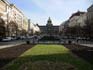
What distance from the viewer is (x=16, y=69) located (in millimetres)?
14977

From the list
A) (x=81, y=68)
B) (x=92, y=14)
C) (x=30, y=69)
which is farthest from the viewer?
(x=92, y=14)

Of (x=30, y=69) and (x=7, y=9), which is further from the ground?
(x=7, y=9)

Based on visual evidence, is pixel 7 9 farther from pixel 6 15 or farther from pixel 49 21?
pixel 49 21

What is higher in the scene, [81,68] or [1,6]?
[1,6]

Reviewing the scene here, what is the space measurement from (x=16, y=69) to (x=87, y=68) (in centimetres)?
431

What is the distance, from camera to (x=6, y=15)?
112 m

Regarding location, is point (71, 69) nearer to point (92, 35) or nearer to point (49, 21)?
point (92, 35)

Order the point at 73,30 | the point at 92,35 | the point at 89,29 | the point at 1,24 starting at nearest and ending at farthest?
the point at 1,24, the point at 89,29, the point at 92,35, the point at 73,30

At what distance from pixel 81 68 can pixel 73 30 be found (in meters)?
121

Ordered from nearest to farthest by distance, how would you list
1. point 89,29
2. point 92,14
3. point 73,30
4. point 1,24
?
point 1,24, point 89,29, point 92,14, point 73,30

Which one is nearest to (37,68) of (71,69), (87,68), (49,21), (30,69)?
(30,69)

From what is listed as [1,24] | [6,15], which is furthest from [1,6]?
[1,24]

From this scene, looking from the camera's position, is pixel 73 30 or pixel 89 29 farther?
pixel 73 30

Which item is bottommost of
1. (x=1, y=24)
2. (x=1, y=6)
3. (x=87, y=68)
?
(x=87, y=68)
